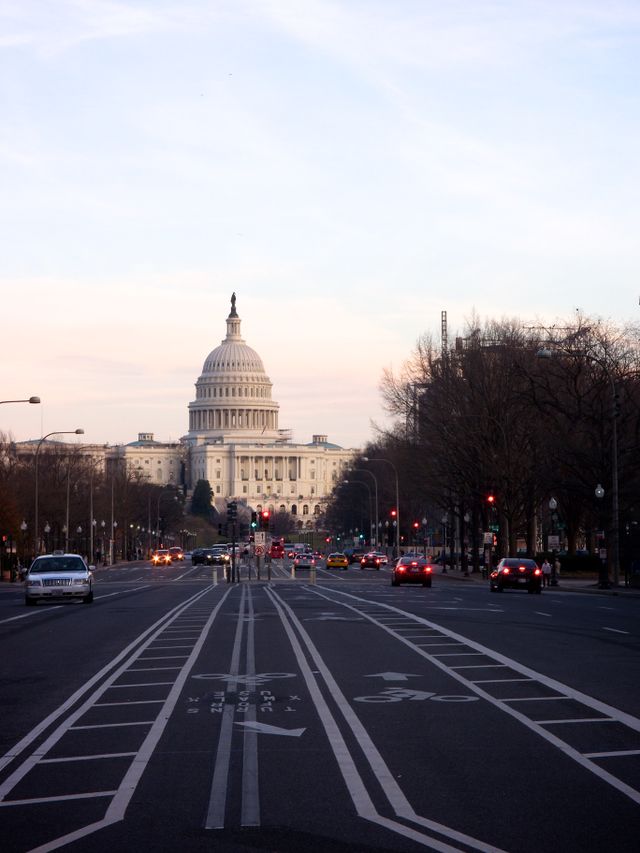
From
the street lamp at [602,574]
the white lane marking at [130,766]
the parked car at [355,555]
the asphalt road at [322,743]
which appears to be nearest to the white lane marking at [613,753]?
the asphalt road at [322,743]

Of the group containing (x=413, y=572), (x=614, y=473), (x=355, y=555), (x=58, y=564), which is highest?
(x=614, y=473)

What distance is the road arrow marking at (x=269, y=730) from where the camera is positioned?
509 inches

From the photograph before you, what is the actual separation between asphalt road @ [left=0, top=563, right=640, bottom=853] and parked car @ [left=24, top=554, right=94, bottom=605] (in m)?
15.4

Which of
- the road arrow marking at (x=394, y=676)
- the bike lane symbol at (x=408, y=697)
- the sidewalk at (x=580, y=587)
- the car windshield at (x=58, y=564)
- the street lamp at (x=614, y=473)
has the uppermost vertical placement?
the street lamp at (x=614, y=473)

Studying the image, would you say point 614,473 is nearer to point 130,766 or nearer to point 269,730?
point 269,730

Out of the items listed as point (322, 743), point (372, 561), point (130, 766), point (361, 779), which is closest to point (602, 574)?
point (372, 561)

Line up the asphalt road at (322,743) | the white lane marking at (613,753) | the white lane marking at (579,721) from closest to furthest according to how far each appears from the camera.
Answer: the asphalt road at (322,743) < the white lane marking at (613,753) < the white lane marking at (579,721)

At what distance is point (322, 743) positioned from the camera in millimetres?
12273

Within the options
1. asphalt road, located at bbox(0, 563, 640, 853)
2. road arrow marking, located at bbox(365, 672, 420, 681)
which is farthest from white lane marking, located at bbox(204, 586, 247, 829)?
road arrow marking, located at bbox(365, 672, 420, 681)

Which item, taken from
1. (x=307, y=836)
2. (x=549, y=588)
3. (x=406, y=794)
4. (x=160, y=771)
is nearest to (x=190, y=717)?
(x=160, y=771)

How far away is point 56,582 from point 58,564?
5.52ft

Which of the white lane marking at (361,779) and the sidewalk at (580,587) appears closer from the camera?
the white lane marking at (361,779)

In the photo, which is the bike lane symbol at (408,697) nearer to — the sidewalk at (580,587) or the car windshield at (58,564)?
the car windshield at (58,564)

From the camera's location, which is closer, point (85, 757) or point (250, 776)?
point (250, 776)
